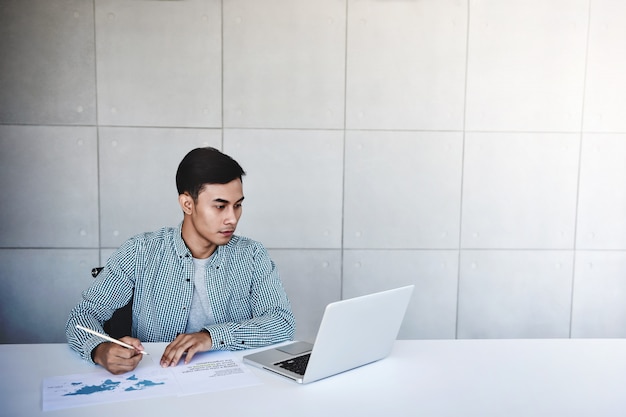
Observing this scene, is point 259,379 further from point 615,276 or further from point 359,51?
point 615,276

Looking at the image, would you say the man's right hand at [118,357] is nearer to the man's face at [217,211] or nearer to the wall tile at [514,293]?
the man's face at [217,211]

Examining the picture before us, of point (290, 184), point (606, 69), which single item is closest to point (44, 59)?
point (290, 184)

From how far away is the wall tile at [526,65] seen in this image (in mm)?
3586

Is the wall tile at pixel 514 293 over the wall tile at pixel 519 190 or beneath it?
beneath

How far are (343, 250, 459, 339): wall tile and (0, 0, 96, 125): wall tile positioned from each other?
2117mm

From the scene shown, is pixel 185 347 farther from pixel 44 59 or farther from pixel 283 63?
pixel 44 59

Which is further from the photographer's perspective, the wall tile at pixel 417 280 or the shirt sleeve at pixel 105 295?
the wall tile at pixel 417 280

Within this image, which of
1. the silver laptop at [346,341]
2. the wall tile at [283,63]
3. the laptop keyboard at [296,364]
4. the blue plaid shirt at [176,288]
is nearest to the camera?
the silver laptop at [346,341]

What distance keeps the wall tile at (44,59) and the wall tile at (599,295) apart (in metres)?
3.61

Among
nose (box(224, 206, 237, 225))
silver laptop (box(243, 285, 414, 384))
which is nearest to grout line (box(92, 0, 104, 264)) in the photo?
nose (box(224, 206, 237, 225))

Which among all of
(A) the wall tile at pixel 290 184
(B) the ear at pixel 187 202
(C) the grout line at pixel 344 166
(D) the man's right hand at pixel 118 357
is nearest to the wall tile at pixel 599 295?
(C) the grout line at pixel 344 166

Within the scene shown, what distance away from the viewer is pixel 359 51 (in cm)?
354

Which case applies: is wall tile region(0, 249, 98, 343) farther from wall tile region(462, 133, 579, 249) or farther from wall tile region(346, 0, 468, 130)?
wall tile region(462, 133, 579, 249)

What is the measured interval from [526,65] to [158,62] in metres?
2.48
